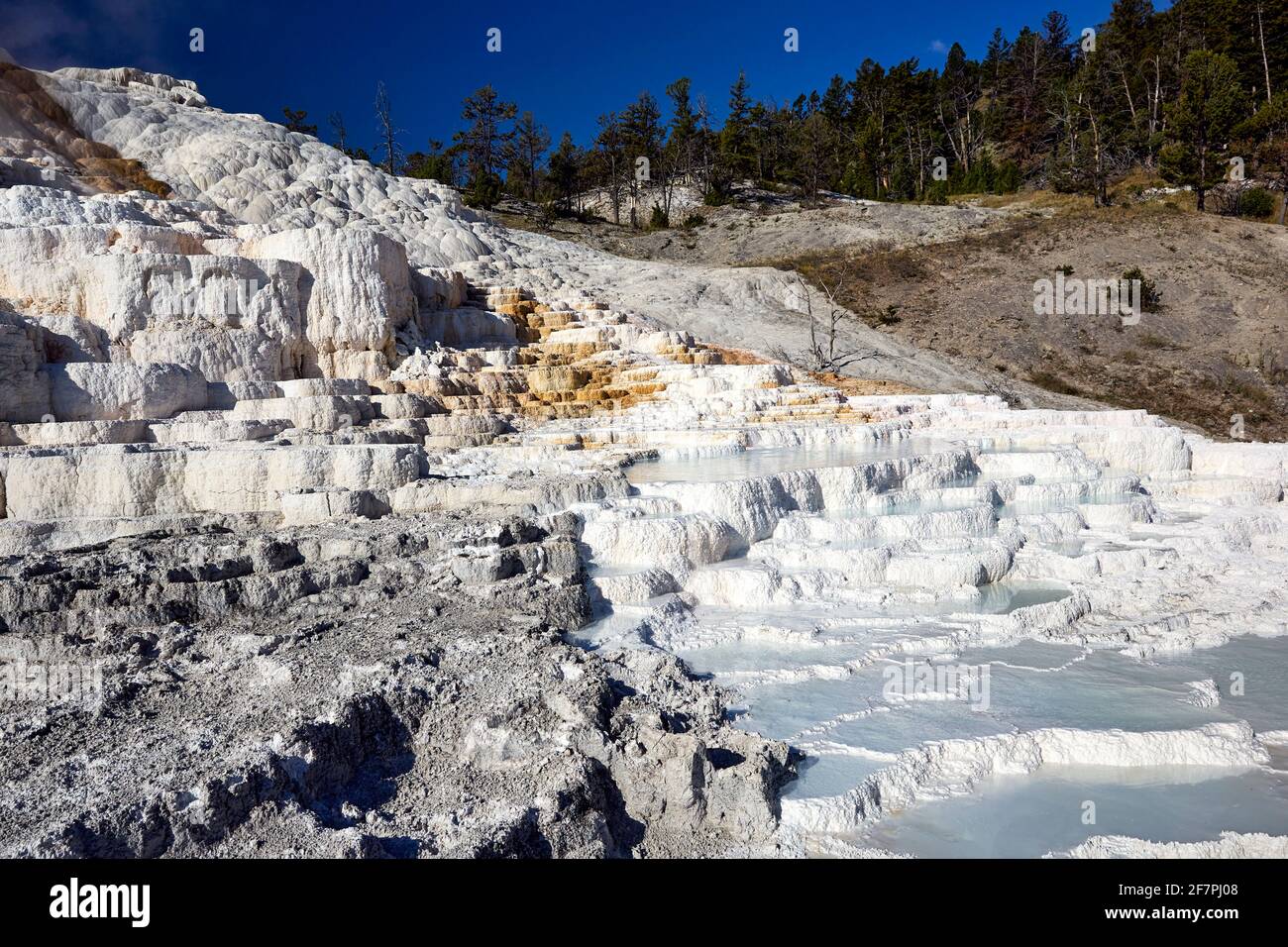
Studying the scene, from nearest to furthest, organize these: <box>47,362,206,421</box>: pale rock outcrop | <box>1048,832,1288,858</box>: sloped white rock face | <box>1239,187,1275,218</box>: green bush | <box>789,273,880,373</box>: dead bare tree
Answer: <box>1048,832,1288,858</box>: sloped white rock face
<box>47,362,206,421</box>: pale rock outcrop
<box>789,273,880,373</box>: dead bare tree
<box>1239,187,1275,218</box>: green bush

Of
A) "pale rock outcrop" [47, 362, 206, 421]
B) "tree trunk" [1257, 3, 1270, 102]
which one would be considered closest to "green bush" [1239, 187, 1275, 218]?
"tree trunk" [1257, 3, 1270, 102]

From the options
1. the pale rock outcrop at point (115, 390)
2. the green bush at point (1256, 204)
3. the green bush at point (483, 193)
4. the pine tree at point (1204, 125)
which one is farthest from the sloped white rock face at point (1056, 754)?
the green bush at point (483, 193)

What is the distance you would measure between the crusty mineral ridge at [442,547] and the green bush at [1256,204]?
20410 millimetres

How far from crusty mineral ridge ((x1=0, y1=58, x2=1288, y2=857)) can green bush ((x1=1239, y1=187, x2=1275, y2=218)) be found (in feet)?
67.0

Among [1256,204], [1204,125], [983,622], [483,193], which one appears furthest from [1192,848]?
[483,193]

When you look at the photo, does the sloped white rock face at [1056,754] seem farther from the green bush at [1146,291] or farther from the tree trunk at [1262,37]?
the tree trunk at [1262,37]

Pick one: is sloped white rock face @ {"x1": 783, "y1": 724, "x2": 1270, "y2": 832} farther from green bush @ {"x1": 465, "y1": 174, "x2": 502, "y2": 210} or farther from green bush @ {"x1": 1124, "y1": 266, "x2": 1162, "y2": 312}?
green bush @ {"x1": 465, "y1": 174, "x2": 502, "y2": 210}

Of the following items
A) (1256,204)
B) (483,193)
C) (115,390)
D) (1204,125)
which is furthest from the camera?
(483,193)

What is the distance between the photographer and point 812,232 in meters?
28.3

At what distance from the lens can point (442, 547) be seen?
18.9ft

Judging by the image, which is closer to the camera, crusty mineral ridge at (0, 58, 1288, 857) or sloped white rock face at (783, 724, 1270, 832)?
crusty mineral ridge at (0, 58, 1288, 857)

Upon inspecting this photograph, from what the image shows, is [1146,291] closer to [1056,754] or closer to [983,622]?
[983,622]

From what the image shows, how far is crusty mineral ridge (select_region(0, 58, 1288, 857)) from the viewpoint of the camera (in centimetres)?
327

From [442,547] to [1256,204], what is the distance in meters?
29.2
